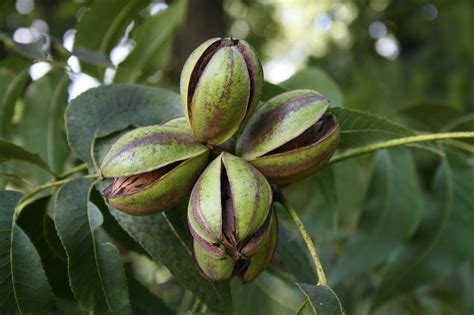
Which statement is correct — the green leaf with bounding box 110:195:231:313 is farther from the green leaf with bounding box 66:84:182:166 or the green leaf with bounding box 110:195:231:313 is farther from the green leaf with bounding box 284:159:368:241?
the green leaf with bounding box 284:159:368:241

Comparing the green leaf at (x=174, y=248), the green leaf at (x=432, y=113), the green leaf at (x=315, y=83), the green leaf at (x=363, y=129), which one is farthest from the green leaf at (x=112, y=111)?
the green leaf at (x=432, y=113)

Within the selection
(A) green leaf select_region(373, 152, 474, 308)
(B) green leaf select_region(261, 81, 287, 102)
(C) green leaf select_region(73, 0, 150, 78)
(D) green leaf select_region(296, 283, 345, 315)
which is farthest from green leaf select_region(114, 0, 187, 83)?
(D) green leaf select_region(296, 283, 345, 315)

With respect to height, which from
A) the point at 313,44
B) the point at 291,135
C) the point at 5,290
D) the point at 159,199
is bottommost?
the point at 313,44

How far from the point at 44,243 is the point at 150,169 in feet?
1.92

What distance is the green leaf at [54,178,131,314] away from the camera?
1525 millimetres

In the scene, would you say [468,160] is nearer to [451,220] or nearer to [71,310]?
[451,220]

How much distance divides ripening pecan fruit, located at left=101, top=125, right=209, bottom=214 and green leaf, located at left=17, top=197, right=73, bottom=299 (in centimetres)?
40

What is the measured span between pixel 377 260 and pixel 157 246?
1.14 m

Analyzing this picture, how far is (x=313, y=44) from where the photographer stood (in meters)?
12.3

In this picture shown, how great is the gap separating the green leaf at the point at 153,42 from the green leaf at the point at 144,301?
0.95 metres

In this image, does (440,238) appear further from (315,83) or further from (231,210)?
(231,210)

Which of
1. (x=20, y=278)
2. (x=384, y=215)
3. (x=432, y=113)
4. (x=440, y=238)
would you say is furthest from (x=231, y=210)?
(x=432, y=113)

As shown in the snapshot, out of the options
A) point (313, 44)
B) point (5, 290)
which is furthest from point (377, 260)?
point (313, 44)

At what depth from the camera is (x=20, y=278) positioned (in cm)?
152
